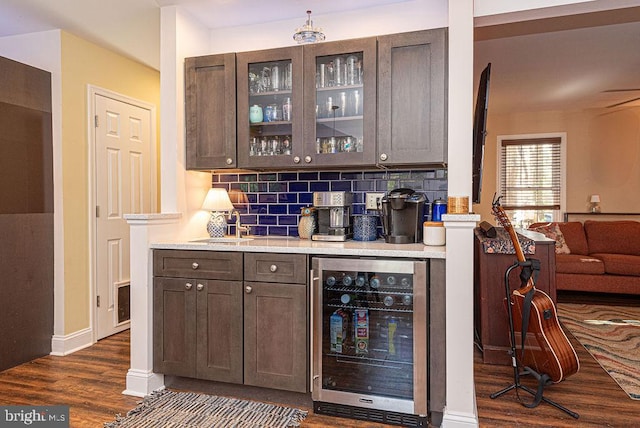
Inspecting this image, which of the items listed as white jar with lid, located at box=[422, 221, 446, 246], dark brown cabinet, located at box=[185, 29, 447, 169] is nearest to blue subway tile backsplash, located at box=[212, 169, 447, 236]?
dark brown cabinet, located at box=[185, 29, 447, 169]

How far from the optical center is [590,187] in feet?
20.6

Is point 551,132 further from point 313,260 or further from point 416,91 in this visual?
point 313,260

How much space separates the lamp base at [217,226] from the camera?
2996mm

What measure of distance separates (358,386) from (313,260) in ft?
2.41

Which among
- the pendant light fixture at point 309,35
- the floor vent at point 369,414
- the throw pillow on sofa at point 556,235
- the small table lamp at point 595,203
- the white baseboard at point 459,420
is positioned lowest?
the floor vent at point 369,414

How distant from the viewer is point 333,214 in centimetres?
278

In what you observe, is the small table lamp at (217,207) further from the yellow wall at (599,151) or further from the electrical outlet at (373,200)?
the yellow wall at (599,151)

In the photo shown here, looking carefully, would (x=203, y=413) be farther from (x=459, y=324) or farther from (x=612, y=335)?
(x=612, y=335)

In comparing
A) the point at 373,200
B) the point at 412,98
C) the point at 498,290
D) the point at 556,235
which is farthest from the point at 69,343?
the point at 556,235

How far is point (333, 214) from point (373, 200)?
1.08 ft

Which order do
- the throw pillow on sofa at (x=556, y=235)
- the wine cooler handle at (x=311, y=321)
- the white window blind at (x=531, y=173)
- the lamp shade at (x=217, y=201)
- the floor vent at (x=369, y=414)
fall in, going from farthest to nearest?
1. the white window blind at (x=531, y=173)
2. the throw pillow on sofa at (x=556, y=235)
3. the lamp shade at (x=217, y=201)
4. the wine cooler handle at (x=311, y=321)
5. the floor vent at (x=369, y=414)

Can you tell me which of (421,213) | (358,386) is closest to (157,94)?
(421,213)

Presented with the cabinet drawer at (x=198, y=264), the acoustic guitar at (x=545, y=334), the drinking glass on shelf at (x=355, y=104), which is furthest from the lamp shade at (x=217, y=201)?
the acoustic guitar at (x=545, y=334)

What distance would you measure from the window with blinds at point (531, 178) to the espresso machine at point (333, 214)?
4.64 meters
